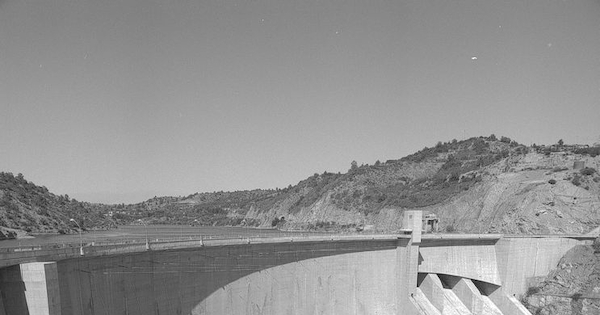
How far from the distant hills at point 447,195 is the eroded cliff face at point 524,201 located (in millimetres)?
98

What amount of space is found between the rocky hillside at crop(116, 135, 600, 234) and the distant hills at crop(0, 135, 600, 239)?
0.43 ft

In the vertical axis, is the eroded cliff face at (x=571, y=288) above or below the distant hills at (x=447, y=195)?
below

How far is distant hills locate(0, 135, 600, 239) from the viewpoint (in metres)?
50.8

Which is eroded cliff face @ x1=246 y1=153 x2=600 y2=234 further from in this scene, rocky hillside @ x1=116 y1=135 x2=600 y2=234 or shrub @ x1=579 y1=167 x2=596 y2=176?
shrub @ x1=579 y1=167 x2=596 y2=176

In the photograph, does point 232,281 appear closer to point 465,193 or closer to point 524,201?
point 524,201

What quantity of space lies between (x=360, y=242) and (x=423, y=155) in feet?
267

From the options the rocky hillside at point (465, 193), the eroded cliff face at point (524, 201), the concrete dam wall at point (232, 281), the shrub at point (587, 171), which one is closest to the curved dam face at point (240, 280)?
the concrete dam wall at point (232, 281)

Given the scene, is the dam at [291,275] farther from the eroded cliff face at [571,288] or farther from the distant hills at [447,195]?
the distant hills at [447,195]

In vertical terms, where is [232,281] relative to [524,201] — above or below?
below

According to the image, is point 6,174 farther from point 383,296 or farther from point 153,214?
point 153,214

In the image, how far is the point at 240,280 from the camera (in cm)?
2709

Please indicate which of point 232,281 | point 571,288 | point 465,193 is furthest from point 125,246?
point 465,193

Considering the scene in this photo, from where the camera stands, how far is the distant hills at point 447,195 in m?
50.8

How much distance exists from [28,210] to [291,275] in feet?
171
